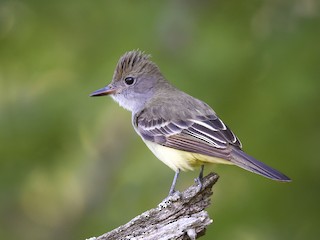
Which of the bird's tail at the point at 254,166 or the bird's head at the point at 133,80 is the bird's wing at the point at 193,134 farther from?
the bird's head at the point at 133,80

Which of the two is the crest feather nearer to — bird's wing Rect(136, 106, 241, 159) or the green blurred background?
the green blurred background

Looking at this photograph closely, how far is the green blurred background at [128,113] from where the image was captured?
23.9 feet

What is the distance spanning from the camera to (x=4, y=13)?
27.1ft

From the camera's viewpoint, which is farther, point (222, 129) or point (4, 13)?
point (4, 13)

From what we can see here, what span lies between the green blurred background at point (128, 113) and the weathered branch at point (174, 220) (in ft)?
5.30

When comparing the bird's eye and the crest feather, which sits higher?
the crest feather

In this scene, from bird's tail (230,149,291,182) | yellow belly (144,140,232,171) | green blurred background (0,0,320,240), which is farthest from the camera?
green blurred background (0,0,320,240)

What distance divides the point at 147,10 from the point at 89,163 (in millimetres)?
1657

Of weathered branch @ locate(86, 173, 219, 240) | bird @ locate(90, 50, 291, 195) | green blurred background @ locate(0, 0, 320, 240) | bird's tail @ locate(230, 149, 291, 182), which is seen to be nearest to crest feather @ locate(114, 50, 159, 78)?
bird @ locate(90, 50, 291, 195)

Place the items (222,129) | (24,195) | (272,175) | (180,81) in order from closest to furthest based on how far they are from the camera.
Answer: (272,175)
(222,129)
(180,81)
(24,195)

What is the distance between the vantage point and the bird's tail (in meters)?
5.49

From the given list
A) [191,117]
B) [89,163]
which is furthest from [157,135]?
[89,163]

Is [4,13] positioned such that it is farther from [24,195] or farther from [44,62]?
[24,195]

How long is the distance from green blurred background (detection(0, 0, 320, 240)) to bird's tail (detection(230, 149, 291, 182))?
1494 millimetres
